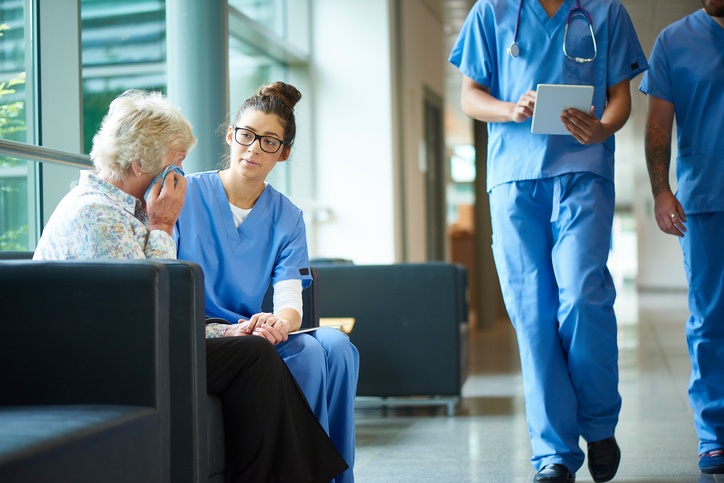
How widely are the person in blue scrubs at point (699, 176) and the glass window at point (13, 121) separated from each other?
80.4 inches

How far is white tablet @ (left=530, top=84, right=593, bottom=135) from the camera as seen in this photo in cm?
233

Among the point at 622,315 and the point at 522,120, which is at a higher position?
→ the point at 522,120

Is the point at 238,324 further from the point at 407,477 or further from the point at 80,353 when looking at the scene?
the point at 407,477

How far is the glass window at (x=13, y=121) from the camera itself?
9.99ft

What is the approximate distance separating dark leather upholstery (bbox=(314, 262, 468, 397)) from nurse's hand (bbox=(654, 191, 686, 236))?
151 centimetres

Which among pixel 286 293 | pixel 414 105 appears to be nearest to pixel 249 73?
pixel 414 105

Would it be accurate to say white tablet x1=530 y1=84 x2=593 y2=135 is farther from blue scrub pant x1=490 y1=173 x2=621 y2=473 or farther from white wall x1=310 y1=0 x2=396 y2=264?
white wall x1=310 y1=0 x2=396 y2=264

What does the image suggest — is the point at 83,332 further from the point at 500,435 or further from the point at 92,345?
the point at 500,435

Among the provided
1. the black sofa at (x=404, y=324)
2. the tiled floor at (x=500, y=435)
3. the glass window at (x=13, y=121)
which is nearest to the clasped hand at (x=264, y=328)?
the tiled floor at (x=500, y=435)

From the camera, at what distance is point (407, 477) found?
8.66ft

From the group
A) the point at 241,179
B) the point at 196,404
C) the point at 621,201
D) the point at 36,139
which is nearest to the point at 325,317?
the point at 36,139

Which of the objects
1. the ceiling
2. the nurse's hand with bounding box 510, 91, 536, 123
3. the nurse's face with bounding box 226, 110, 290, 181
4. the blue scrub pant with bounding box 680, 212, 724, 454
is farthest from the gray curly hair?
the ceiling

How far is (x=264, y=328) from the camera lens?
6.77ft

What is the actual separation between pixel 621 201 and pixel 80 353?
1315 inches
